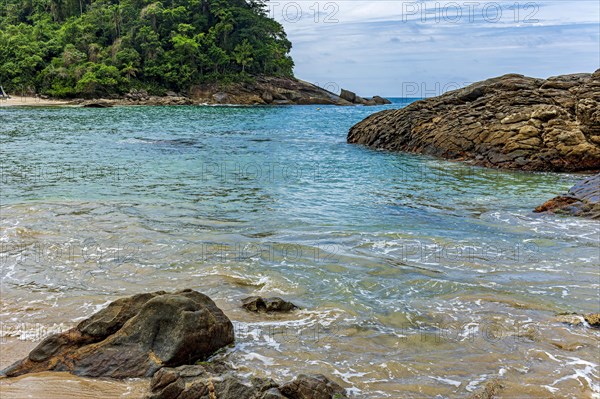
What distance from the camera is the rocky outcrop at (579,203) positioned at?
10808 mm

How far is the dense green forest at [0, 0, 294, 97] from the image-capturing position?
2702 inches

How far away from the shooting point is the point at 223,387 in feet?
12.7

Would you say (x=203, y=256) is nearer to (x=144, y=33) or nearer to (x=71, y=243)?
(x=71, y=243)

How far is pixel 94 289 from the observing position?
22.4 ft

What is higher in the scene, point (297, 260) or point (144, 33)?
point (144, 33)

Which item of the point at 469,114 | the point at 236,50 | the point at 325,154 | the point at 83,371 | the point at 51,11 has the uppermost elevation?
the point at 51,11

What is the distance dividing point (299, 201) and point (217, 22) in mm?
78192

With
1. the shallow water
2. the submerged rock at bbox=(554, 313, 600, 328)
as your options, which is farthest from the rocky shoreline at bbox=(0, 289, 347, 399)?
the submerged rock at bbox=(554, 313, 600, 328)

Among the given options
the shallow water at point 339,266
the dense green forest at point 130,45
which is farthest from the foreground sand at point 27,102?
the shallow water at point 339,266

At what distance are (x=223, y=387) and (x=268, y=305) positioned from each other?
224 cm

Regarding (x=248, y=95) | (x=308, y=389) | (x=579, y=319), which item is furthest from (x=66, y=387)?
(x=248, y=95)

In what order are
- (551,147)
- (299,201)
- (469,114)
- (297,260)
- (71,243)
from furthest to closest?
(469,114) → (551,147) → (299,201) → (71,243) → (297,260)

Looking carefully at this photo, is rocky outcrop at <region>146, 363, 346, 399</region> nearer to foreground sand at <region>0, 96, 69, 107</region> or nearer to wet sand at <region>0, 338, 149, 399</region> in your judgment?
wet sand at <region>0, 338, 149, 399</region>

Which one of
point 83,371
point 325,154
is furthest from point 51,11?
point 83,371
